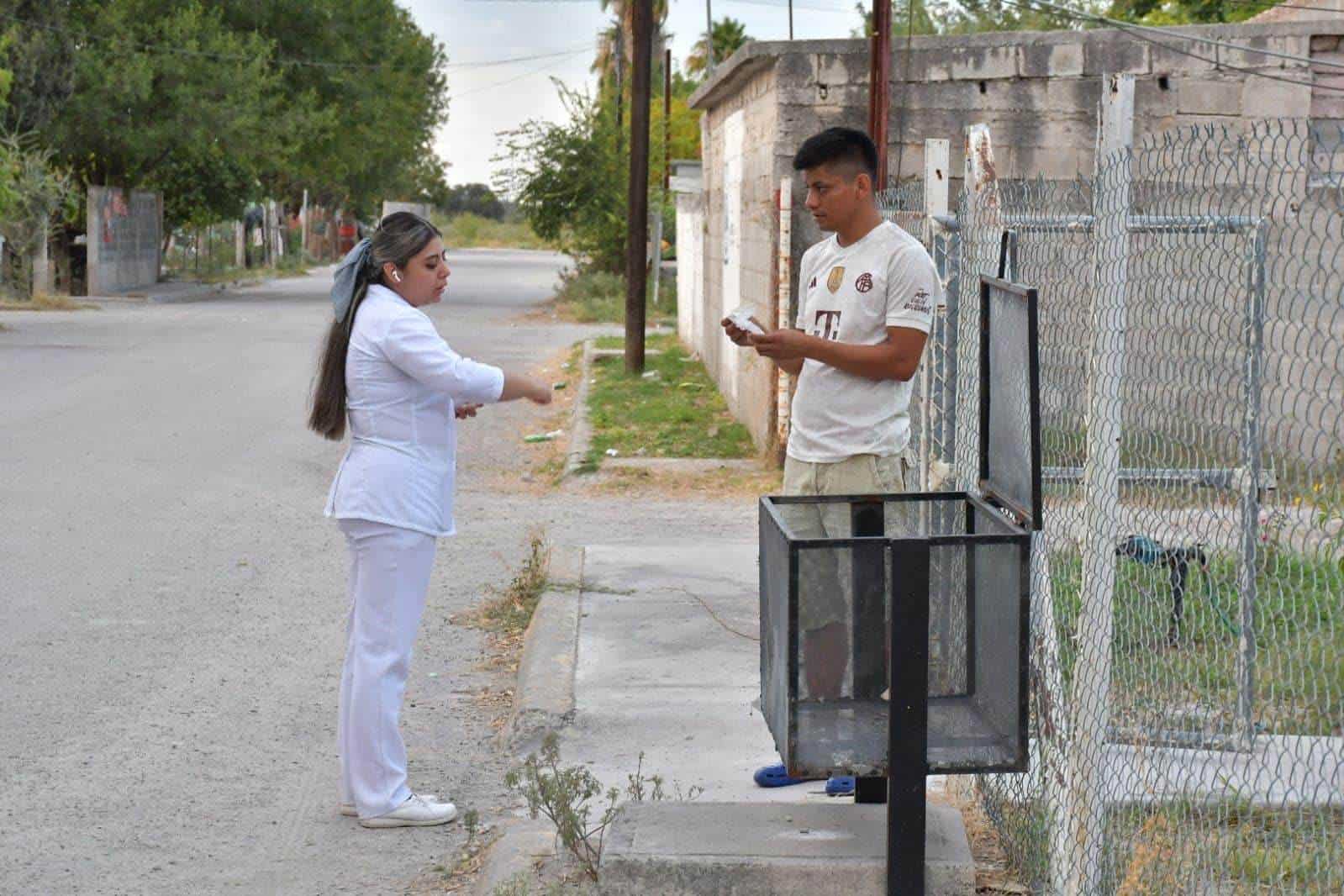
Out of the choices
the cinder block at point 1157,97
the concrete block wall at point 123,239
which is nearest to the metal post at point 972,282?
the cinder block at point 1157,97

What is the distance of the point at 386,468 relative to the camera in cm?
524

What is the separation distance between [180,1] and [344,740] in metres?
33.7

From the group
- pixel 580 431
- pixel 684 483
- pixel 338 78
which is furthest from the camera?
pixel 338 78

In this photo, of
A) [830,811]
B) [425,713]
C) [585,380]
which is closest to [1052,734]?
[830,811]

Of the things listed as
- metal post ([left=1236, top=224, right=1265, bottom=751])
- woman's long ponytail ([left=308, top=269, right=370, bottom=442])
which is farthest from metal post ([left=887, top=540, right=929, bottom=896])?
woman's long ponytail ([left=308, top=269, right=370, bottom=442])

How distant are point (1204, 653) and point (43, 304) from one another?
28.7m

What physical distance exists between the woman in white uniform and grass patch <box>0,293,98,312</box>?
2693 cm

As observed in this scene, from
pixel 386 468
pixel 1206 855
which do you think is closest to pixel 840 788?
pixel 1206 855

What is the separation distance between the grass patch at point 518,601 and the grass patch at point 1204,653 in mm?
2668

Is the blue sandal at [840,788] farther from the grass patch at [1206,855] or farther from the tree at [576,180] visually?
the tree at [576,180]

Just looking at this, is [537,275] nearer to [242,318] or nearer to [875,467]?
[242,318]

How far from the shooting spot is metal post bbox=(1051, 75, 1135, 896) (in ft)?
13.3

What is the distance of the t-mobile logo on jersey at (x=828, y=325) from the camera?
5020 mm

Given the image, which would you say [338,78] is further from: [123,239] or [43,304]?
[43,304]
